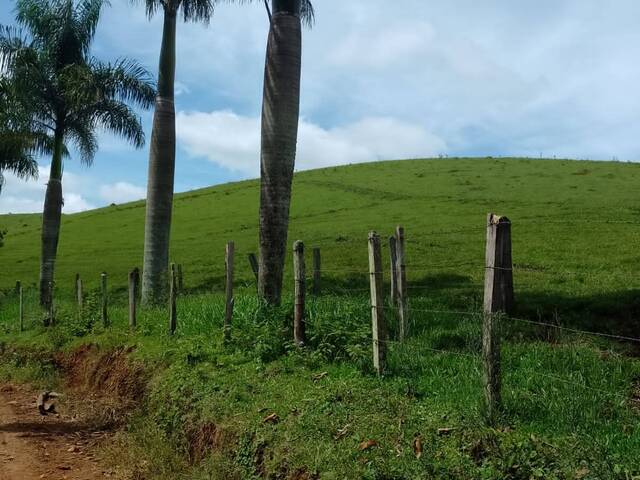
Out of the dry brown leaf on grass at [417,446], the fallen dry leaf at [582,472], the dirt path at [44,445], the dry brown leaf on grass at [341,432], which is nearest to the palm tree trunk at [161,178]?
the dirt path at [44,445]

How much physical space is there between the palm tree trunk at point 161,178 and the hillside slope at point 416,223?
507cm

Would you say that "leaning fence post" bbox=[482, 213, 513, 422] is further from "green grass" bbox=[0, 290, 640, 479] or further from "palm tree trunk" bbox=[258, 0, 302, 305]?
"palm tree trunk" bbox=[258, 0, 302, 305]

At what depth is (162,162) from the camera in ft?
59.7

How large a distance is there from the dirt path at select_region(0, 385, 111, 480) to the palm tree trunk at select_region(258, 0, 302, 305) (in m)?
3.86

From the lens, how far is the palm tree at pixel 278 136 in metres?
11.7

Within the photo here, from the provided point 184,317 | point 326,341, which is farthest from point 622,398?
point 184,317

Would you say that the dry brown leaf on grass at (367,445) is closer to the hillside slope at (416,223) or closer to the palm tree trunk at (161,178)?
the hillside slope at (416,223)

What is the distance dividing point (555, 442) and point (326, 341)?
4.25 meters

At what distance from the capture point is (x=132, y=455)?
328 inches

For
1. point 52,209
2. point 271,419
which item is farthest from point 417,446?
point 52,209

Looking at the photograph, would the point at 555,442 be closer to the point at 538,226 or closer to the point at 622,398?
the point at 622,398

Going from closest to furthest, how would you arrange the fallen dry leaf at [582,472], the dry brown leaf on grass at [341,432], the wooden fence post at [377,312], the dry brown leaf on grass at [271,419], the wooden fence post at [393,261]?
the fallen dry leaf at [582,472] → the dry brown leaf on grass at [341,432] → the dry brown leaf on grass at [271,419] → the wooden fence post at [377,312] → the wooden fence post at [393,261]

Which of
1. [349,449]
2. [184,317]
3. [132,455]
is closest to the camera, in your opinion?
[349,449]

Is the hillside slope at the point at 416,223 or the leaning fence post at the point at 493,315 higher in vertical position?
the hillside slope at the point at 416,223
